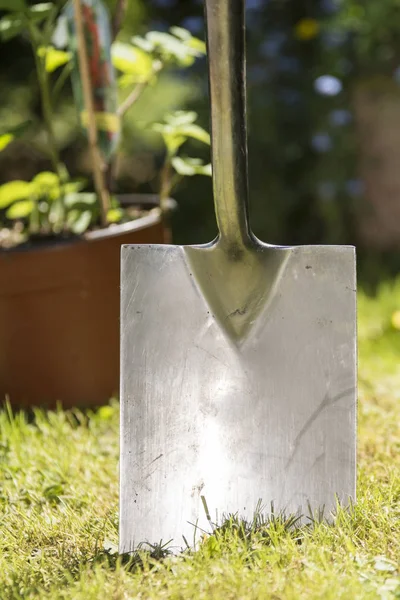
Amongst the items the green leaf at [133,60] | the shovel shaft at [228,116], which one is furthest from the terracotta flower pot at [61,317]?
Result: the shovel shaft at [228,116]

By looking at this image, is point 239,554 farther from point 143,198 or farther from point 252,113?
point 252,113

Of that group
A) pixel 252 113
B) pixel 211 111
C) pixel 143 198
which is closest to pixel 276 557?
pixel 211 111

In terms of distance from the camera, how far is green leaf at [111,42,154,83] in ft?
5.52

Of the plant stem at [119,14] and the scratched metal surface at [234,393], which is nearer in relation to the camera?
the scratched metal surface at [234,393]

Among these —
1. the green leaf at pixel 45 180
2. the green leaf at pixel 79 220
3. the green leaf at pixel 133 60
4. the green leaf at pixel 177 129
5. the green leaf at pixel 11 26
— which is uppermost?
the green leaf at pixel 11 26

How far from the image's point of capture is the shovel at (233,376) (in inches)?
41.9

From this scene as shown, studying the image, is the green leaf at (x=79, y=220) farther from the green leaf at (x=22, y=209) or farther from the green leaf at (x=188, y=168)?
the green leaf at (x=188, y=168)

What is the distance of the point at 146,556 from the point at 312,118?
1.96 m

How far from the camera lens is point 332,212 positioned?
2596mm

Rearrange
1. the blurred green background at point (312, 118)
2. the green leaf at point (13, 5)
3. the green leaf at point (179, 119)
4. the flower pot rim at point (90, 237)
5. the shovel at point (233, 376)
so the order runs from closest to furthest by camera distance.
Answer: the shovel at point (233, 376) < the green leaf at point (13, 5) < the flower pot rim at point (90, 237) < the green leaf at point (179, 119) < the blurred green background at point (312, 118)

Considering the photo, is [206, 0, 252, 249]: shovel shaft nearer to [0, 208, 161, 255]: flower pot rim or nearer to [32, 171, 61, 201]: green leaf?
[0, 208, 161, 255]: flower pot rim

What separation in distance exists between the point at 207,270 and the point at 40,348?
24.0 inches

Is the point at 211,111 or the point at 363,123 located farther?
the point at 363,123

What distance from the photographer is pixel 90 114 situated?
5.27 ft
